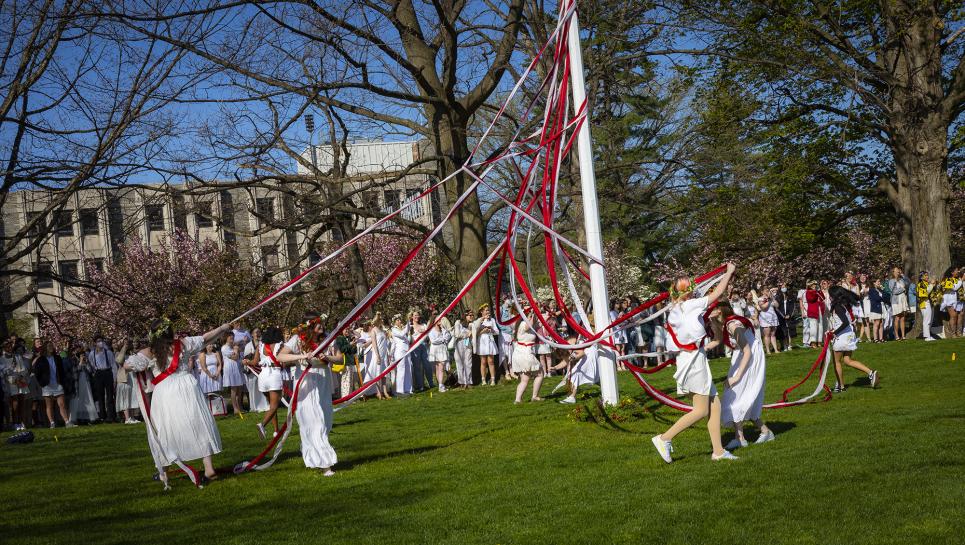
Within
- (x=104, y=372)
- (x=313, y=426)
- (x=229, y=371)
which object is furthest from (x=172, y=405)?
(x=104, y=372)

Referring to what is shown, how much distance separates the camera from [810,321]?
24875mm

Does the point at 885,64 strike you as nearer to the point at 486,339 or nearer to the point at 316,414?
the point at 486,339

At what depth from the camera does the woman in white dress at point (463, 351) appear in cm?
2281

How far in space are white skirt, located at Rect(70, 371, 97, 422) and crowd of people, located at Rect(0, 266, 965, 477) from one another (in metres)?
0.02

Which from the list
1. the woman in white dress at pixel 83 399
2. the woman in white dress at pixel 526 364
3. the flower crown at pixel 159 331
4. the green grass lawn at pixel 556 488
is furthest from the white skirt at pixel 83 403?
the flower crown at pixel 159 331

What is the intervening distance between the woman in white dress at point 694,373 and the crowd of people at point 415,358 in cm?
1

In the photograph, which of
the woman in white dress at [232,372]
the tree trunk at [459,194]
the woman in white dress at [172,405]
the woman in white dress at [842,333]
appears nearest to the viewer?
the woman in white dress at [172,405]

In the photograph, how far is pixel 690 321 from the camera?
904 centimetres

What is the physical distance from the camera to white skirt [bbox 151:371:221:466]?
9930 millimetres

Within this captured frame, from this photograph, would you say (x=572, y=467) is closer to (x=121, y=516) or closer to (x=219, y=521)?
(x=219, y=521)

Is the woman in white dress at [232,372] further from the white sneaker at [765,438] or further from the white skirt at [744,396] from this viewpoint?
the white sneaker at [765,438]

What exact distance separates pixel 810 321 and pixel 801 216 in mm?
5904

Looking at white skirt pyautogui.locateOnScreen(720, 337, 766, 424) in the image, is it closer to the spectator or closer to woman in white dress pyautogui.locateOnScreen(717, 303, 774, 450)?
woman in white dress pyautogui.locateOnScreen(717, 303, 774, 450)

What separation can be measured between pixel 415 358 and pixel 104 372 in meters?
7.48
